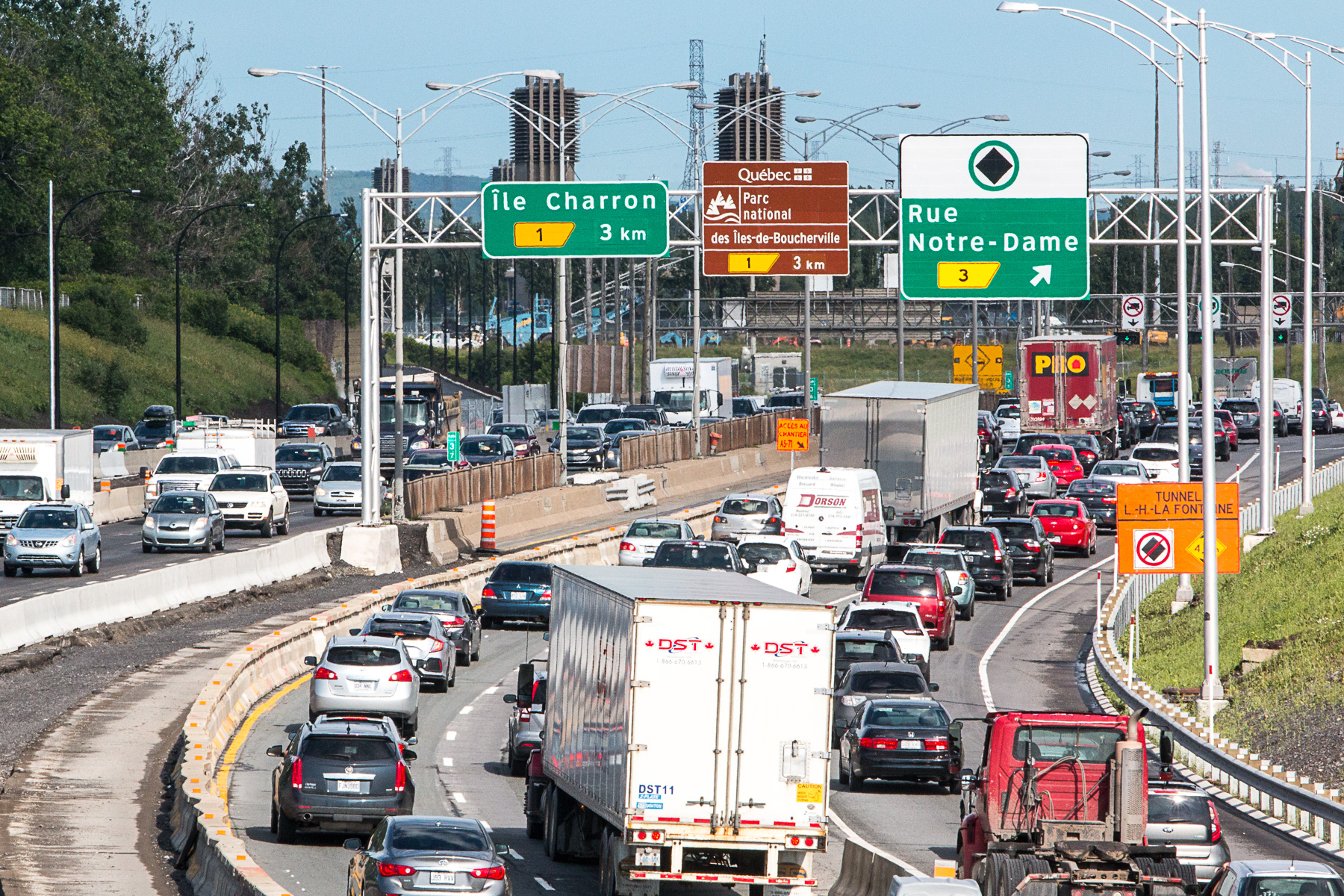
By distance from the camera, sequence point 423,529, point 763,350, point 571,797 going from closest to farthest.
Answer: point 571,797
point 423,529
point 763,350

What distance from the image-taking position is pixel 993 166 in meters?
36.4

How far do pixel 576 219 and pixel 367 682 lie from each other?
47.2ft

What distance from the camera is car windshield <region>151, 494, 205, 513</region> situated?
147 ft

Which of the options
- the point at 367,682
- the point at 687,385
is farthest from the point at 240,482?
the point at 687,385

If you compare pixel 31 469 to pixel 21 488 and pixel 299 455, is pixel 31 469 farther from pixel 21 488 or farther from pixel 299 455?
pixel 299 455

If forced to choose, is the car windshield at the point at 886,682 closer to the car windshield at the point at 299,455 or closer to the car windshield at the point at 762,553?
the car windshield at the point at 762,553

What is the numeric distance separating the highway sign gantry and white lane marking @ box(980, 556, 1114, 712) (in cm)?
838

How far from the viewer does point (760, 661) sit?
54.5 ft

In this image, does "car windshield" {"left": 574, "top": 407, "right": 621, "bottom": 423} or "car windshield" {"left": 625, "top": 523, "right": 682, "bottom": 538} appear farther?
"car windshield" {"left": 574, "top": 407, "right": 621, "bottom": 423}

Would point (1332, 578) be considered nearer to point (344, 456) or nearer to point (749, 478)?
point (749, 478)

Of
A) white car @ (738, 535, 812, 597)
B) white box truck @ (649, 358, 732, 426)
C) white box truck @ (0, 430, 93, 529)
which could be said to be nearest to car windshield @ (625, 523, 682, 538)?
white car @ (738, 535, 812, 597)

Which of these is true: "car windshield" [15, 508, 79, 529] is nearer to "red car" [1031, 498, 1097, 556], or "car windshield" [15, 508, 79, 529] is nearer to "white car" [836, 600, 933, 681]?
"white car" [836, 600, 933, 681]

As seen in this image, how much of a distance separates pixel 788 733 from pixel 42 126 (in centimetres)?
8550

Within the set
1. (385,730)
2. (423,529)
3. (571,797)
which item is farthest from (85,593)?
(571,797)
